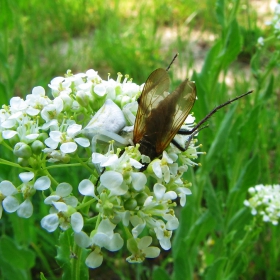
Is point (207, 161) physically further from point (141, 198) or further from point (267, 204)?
point (141, 198)

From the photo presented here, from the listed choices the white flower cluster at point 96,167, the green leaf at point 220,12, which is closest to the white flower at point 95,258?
the white flower cluster at point 96,167

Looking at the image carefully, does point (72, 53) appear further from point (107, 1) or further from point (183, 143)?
point (183, 143)

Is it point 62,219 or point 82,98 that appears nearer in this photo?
point 62,219

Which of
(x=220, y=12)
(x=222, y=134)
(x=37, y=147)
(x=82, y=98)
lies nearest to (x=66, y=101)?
(x=82, y=98)

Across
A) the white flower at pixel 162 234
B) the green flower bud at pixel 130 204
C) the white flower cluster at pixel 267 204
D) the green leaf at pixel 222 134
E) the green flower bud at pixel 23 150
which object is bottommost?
the white flower cluster at pixel 267 204

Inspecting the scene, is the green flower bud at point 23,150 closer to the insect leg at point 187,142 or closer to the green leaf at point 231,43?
the insect leg at point 187,142

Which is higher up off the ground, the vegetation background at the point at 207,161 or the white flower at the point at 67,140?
the white flower at the point at 67,140
